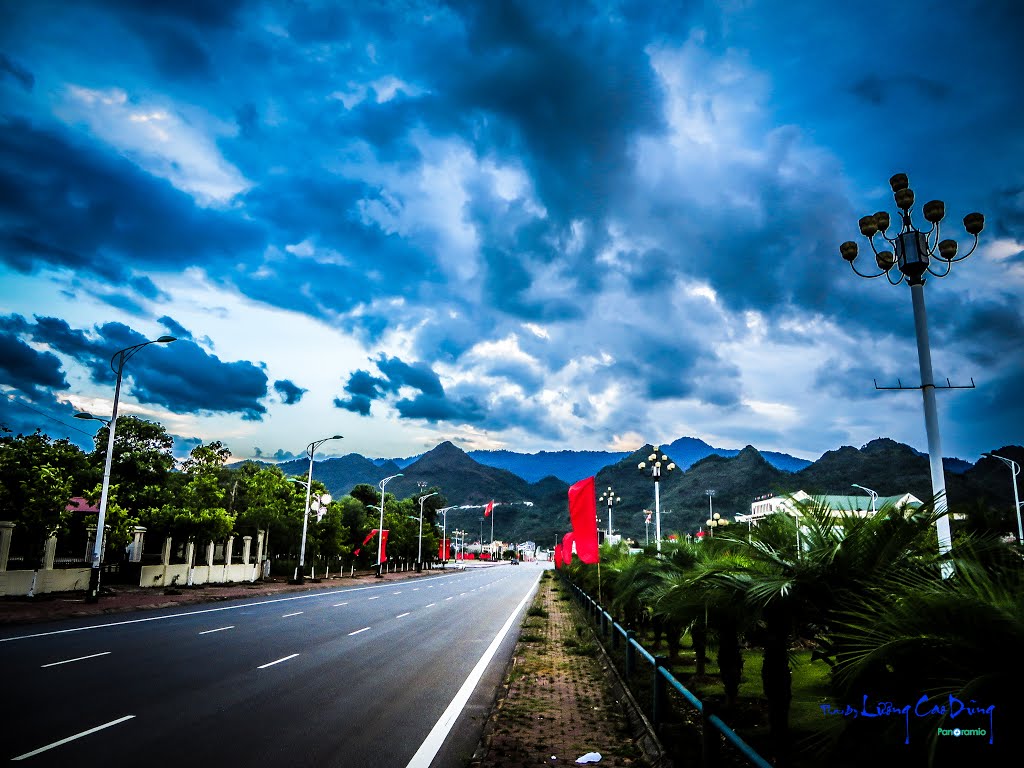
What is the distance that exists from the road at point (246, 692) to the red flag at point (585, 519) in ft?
11.2

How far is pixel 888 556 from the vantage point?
510 cm

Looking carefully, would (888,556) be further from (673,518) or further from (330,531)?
(673,518)

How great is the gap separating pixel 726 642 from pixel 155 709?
7.80m

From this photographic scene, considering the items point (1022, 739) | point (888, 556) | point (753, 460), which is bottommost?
point (1022, 739)

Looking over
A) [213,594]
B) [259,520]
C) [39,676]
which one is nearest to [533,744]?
[39,676]

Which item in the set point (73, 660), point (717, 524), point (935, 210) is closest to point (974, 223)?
point (935, 210)

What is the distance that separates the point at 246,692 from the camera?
998 cm

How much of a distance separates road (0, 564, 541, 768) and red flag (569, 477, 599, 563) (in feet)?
11.2

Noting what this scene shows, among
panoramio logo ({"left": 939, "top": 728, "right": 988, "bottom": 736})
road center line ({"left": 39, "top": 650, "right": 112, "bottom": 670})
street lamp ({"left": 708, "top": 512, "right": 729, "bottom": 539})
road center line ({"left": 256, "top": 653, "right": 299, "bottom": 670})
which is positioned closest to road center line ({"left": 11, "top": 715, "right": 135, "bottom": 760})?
road center line ({"left": 256, "top": 653, "right": 299, "bottom": 670})

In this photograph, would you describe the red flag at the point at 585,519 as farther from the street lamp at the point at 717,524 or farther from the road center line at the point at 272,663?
the road center line at the point at 272,663

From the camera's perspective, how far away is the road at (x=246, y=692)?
7020mm

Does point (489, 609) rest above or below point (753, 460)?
below

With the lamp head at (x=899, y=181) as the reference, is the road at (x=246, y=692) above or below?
below

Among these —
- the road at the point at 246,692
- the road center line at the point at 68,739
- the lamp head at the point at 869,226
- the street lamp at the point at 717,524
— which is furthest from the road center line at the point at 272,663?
the lamp head at the point at 869,226
